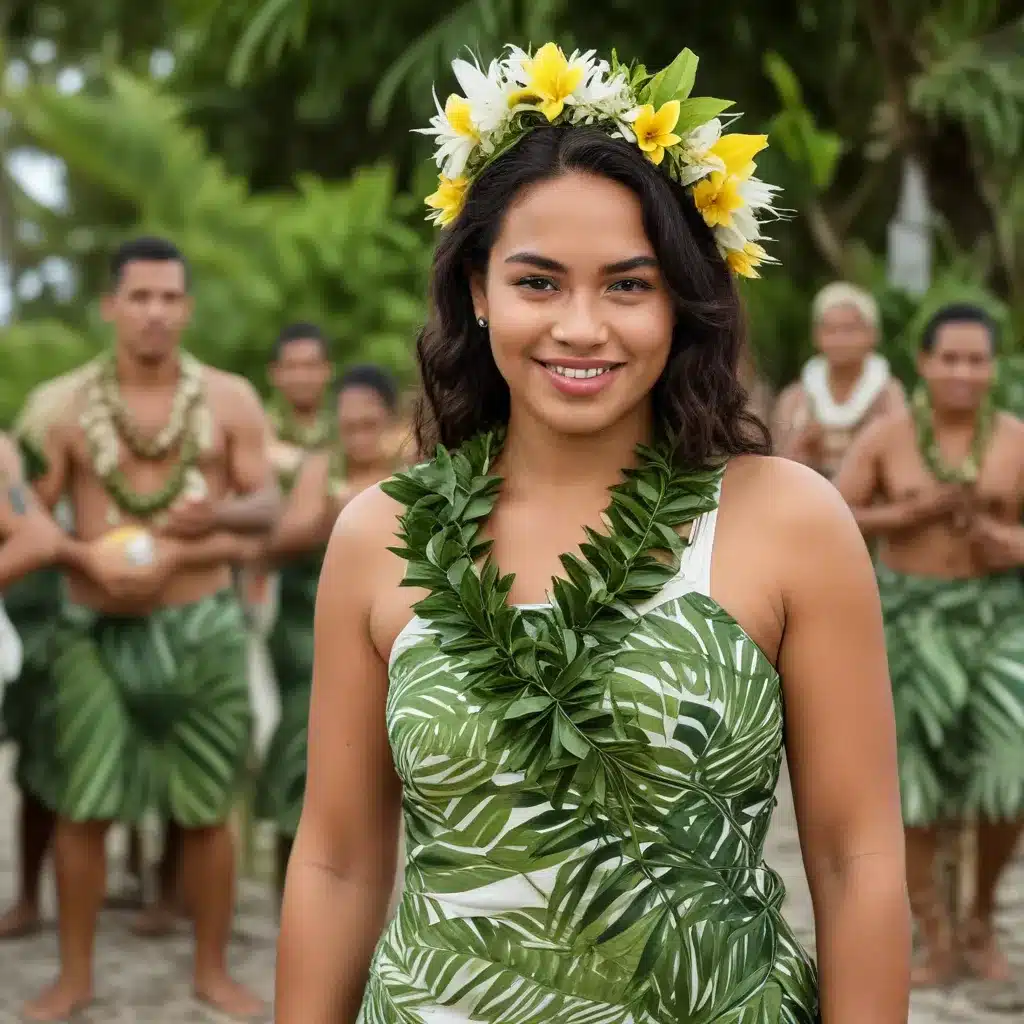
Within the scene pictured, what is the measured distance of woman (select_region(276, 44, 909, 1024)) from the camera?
1.92 metres

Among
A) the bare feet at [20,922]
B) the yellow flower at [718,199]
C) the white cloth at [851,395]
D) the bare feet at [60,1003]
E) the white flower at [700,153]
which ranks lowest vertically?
the bare feet at [60,1003]

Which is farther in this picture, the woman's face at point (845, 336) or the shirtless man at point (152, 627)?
the woman's face at point (845, 336)

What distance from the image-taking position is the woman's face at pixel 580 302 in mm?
1975

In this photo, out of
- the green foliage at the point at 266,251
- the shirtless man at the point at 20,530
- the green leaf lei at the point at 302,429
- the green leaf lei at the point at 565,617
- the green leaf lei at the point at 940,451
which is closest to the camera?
the green leaf lei at the point at 565,617

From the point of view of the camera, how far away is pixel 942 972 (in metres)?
5.68

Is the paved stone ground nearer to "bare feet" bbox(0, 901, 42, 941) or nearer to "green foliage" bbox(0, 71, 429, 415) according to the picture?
"bare feet" bbox(0, 901, 42, 941)

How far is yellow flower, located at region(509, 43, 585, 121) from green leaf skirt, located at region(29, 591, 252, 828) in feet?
12.4

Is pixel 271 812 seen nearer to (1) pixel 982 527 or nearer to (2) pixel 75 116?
(1) pixel 982 527

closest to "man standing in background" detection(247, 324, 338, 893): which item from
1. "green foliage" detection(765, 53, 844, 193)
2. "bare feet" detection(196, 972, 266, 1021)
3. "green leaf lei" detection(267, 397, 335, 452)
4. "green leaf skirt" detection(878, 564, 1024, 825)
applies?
"green leaf lei" detection(267, 397, 335, 452)

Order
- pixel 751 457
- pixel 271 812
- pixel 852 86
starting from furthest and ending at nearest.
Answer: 1. pixel 852 86
2. pixel 271 812
3. pixel 751 457

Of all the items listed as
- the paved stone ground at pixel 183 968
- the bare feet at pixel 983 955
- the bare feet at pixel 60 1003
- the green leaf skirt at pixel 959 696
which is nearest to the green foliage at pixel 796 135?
the paved stone ground at pixel 183 968

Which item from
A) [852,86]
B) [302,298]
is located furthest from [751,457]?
[302,298]

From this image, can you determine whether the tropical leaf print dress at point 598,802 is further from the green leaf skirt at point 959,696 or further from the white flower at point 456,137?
the green leaf skirt at point 959,696

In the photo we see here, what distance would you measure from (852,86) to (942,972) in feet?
21.7
